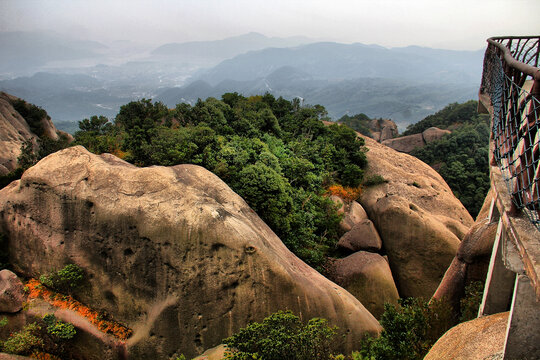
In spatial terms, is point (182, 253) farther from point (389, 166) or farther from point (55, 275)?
point (389, 166)

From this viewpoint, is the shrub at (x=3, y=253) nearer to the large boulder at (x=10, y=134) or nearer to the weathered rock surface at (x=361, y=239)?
the weathered rock surface at (x=361, y=239)

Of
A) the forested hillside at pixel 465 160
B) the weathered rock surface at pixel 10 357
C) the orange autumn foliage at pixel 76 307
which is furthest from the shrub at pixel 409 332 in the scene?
the forested hillside at pixel 465 160

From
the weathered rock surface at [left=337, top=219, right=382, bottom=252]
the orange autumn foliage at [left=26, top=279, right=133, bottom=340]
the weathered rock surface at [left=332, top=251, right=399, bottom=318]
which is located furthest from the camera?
the weathered rock surface at [left=337, top=219, right=382, bottom=252]

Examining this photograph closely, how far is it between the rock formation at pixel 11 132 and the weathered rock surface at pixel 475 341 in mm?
30676

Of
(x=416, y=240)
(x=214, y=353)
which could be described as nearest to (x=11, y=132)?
(x=214, y=353)

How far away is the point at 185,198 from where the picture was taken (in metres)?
11.3

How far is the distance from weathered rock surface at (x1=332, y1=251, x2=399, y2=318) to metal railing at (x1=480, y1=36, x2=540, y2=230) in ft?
Result: 34.3

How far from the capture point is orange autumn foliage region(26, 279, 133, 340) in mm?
11117

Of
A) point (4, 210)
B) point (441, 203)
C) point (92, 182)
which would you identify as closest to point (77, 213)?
point (92, 182)

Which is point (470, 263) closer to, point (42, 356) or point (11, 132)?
point (42, 356)

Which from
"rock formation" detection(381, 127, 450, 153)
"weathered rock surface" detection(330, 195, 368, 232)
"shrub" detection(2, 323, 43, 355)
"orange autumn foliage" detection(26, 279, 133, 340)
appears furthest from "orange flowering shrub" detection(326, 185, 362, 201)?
"rock formation" detection(381, 127, 450, 153)

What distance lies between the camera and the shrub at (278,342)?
8.07 m

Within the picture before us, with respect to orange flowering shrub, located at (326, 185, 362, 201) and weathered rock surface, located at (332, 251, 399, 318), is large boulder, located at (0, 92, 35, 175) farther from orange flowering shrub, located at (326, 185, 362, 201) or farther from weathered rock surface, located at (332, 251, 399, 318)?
weathered rock surface, located at (332, 251, 399, 318)

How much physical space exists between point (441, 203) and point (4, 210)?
1008 inches
